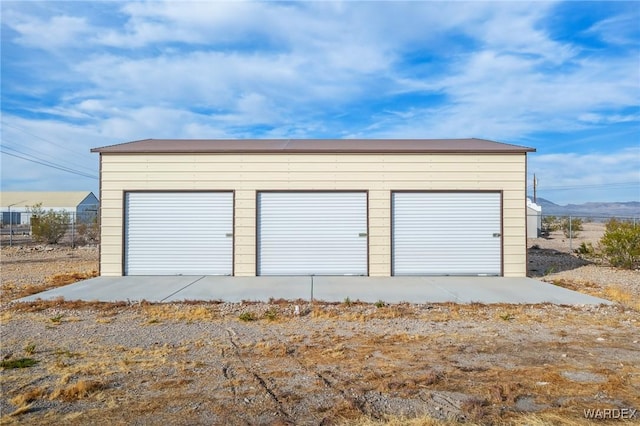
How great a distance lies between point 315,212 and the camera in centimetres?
1262

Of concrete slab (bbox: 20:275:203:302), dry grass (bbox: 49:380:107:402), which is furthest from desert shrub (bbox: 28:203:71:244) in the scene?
dry grass (bbox: 49:380:107:402)

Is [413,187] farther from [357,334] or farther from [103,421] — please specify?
[103,421]

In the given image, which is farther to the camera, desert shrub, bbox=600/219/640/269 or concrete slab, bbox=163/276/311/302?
desert shrub, bbox=600/219/640/269

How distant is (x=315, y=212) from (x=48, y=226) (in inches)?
610

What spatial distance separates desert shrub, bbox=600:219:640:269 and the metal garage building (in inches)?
167

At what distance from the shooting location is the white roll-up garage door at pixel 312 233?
12.5 m

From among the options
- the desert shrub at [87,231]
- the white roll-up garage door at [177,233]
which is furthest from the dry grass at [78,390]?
the desert shrub at [87,231]

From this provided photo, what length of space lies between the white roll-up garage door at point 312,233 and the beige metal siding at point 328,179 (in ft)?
0.90

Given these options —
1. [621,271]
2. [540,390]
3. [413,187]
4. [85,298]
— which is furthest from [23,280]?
[621,271]

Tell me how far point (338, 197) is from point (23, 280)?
8415mm

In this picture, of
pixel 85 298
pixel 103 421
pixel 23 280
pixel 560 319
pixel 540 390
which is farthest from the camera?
pixel 23 280

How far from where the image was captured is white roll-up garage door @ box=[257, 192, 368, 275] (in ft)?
41.0

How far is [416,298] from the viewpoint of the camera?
9297 mm

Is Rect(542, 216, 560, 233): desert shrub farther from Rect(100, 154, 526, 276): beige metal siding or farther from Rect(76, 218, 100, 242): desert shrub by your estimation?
Rect(76, 218, 100, 242): desert shrub
